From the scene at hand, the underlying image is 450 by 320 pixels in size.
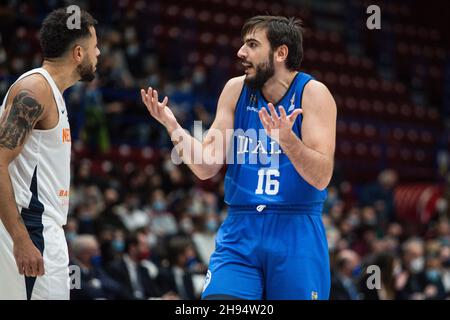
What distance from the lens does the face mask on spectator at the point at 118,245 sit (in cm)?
1068

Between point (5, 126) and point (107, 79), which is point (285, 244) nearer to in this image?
point (5, 126)

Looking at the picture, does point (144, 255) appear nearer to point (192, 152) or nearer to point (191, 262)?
point (191, 262)

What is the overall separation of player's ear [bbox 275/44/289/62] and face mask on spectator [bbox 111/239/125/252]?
19.1ft

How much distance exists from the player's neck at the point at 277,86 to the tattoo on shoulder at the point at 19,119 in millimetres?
1390

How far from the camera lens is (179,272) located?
1019cm

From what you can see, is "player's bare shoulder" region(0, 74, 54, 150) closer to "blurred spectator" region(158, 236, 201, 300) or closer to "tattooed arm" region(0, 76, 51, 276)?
"tattooed arm" region(0, 76, 51, 276)

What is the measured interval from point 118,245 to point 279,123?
6.58m

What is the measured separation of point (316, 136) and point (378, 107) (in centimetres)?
1549

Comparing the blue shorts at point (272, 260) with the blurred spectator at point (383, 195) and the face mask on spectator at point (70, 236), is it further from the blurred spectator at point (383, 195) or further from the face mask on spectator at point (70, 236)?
the blurred spectator at point (383, 195)

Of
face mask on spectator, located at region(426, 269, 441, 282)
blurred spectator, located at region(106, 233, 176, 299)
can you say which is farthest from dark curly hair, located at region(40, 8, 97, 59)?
face mask on spectator, located at region(426, 269, 441, 282)

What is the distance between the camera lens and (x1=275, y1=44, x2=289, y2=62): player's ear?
206 inches

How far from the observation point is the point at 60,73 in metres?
5.21

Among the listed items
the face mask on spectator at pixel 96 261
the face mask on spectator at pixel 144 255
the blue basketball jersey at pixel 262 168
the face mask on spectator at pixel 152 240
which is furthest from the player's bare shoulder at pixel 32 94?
the face mask on spectator at pixel 152 240
